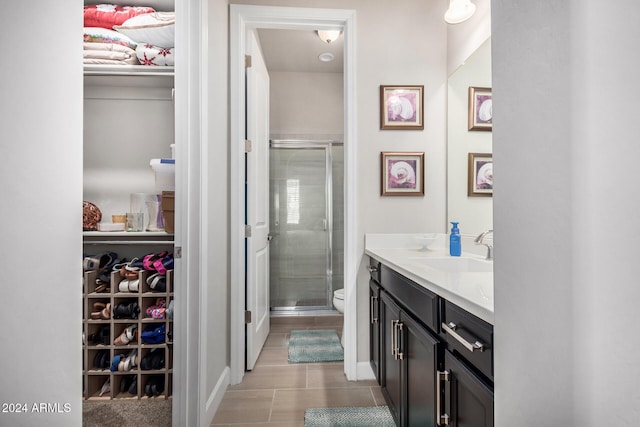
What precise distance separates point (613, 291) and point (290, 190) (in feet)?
10.7

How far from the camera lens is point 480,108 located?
173 centimetres

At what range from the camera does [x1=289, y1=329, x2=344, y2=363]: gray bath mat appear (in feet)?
7.61

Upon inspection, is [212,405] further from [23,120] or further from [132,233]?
[23,120]

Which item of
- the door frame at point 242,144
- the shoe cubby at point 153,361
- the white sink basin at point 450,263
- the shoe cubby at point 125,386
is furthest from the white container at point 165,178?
the white sink basin at point 450,263

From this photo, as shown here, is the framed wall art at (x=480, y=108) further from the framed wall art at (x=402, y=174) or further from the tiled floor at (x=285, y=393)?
Result: the tiled floor at (x=285, y=393)

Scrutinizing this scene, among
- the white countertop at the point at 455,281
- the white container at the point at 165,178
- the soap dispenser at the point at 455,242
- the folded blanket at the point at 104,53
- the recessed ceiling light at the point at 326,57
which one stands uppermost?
the recessed ceiling light at the point at 326,57

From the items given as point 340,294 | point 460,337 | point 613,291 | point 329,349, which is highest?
point 613,291

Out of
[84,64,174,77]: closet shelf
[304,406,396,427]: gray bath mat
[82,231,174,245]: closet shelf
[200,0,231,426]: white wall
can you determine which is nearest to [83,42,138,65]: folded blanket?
[84,64,174,77]: closet shelf

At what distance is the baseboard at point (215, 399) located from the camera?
4.98 ft

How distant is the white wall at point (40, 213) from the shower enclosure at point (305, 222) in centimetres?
303

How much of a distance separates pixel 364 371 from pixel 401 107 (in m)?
1.78

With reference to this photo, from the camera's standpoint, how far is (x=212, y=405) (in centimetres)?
162

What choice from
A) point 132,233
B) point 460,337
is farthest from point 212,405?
point 460,337

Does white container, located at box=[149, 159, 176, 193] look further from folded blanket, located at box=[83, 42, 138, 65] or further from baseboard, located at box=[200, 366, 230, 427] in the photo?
baseboard, located at box=[200, 366, 230, 427]
